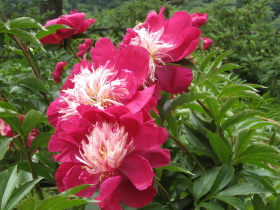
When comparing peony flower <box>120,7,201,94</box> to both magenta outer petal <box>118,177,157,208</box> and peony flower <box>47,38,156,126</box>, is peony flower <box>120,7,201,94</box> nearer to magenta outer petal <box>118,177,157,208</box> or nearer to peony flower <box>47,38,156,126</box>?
peony flower <box>47,38,156,126</box>

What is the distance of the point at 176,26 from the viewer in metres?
0.47

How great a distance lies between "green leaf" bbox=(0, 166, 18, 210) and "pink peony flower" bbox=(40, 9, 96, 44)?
12.9 inches

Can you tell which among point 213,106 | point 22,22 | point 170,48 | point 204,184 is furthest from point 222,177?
point 22,22

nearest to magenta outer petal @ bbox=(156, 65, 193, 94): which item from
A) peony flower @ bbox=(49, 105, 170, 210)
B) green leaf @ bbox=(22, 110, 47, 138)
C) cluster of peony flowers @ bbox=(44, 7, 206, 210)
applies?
cluster of peony flowers @ bbox=(44, 7, 206, 210)

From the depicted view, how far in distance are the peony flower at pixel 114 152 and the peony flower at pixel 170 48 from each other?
0.10 meters

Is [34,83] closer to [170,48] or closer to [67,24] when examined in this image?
[67,24]

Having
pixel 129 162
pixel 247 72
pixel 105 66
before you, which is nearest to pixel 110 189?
pixel 129 162

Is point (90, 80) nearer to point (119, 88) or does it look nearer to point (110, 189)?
point (119, 88)

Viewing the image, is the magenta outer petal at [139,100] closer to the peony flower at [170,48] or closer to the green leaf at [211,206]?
the peony flower at [170,48]

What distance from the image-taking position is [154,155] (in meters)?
0.37

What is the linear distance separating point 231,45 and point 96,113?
11.5ft

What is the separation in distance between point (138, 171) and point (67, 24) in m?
0.38

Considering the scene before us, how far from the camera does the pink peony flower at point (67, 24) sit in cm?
61

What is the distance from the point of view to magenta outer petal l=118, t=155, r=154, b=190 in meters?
0.34
